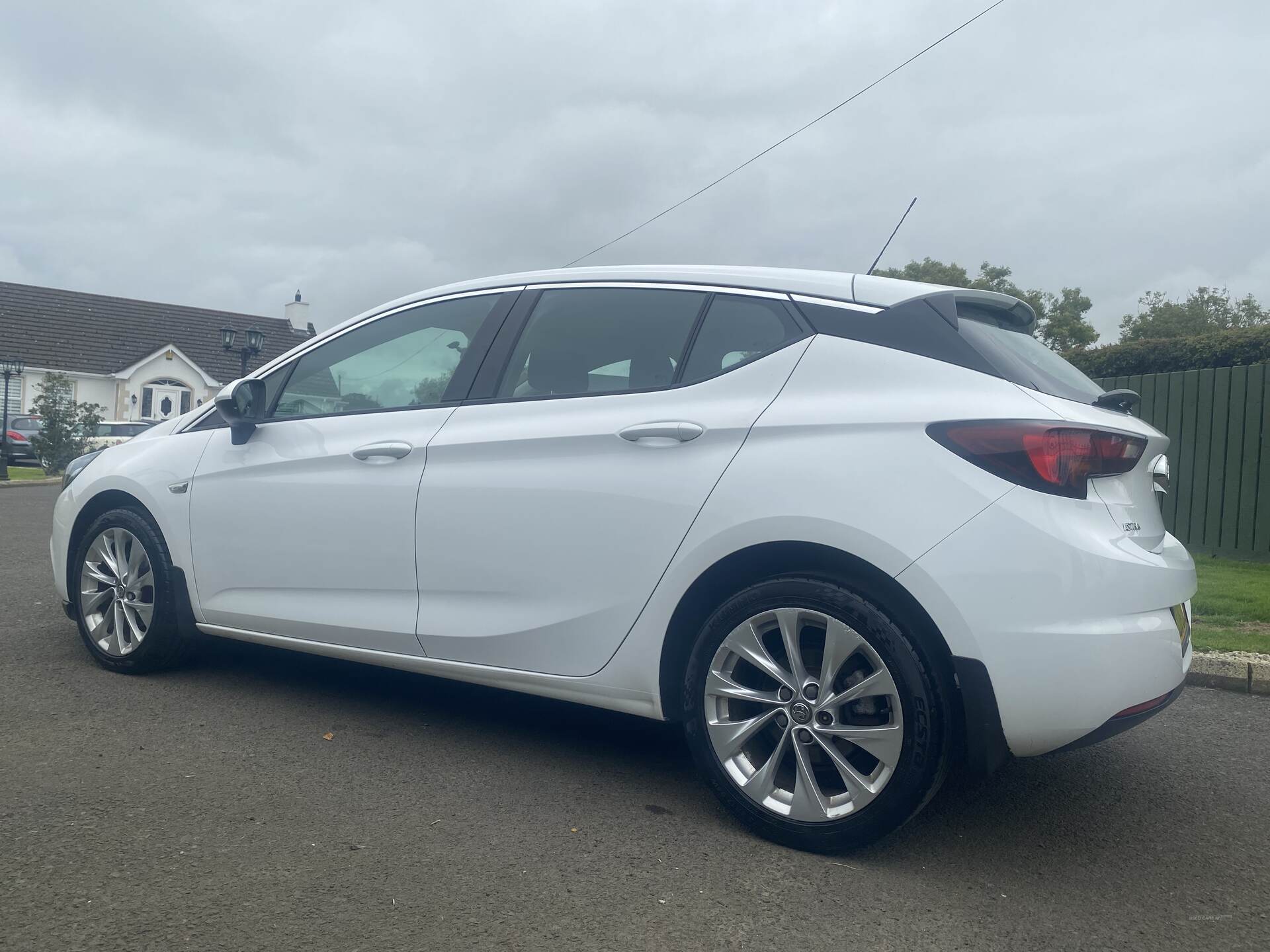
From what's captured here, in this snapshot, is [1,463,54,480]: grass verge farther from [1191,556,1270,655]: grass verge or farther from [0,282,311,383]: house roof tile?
[1191,556,1270,655]: grass verge

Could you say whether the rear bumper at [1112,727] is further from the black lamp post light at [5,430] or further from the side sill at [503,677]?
the black lamp post light at [5,430]

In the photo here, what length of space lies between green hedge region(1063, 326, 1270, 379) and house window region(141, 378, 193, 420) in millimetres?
35316

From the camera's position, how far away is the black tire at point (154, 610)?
4594 mm

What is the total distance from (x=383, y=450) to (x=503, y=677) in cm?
97

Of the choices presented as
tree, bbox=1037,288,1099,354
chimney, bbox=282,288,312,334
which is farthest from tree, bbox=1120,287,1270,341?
chimney, bbox=282,288,312,334

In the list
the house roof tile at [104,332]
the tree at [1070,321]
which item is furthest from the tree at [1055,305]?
the house roof tile at [104,332]

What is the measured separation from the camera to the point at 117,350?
136ft

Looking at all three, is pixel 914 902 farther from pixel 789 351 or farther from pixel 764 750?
pixel 789 351

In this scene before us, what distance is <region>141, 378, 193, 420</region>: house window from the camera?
40.7 metres

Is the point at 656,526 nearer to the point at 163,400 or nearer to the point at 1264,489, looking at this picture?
the point at 1264,489

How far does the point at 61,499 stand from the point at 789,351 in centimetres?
375

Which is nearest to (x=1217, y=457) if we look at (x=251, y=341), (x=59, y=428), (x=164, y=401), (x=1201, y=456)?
(x=1201, y=456)

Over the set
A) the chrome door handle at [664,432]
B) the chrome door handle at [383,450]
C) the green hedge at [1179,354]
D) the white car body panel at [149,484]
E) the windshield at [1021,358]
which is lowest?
the white car body panel at [149,484]

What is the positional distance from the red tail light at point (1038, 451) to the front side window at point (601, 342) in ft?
3.31
